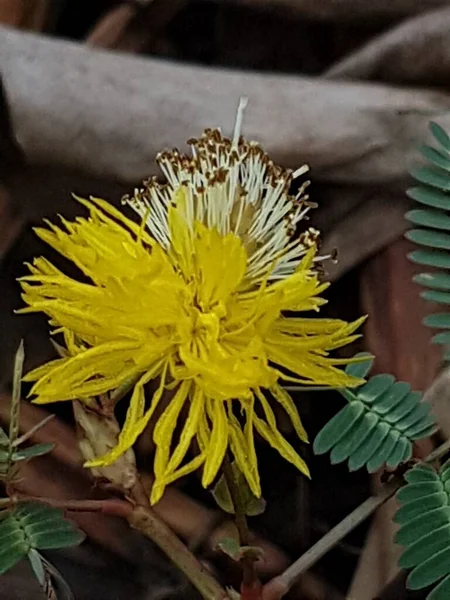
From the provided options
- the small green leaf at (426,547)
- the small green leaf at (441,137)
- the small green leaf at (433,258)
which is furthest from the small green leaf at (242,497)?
the small green leaf at (441,137)

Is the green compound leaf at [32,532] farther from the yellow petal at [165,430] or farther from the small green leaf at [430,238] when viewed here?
the small green leaf at [430,238]

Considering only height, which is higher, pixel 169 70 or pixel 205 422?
pixel 169 70

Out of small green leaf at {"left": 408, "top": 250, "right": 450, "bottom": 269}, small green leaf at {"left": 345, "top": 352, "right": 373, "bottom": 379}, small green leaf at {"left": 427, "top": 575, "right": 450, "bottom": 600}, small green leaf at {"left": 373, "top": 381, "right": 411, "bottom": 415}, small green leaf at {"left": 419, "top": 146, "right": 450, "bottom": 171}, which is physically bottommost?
small green leaf at {"left": 427, "top": 575, "right": 450, "bottom": 600}

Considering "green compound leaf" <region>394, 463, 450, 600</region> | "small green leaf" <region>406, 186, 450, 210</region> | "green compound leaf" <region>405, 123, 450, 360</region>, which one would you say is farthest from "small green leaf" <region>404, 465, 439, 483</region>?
"small green leaf" <region>406, 186, 450, 210</region>

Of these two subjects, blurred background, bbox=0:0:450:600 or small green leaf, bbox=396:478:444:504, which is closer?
small green leaf, bbox=396:478:444:504

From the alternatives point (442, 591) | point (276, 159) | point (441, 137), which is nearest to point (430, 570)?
point (442, 591)

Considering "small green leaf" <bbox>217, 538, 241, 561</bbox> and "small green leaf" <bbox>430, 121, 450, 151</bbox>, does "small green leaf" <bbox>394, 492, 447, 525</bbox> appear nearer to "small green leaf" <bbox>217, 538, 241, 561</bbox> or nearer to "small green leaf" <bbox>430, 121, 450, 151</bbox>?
"small green leaf" <bbox>217, 538, 241, 561</bbox>

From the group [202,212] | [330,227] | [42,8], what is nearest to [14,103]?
[42,8]

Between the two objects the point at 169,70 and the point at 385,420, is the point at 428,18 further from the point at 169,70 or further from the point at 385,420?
the point at 385,420
